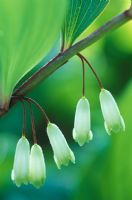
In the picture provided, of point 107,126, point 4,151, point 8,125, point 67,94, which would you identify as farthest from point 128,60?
point 107,126

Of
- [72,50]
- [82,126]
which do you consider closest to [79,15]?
[72,50]

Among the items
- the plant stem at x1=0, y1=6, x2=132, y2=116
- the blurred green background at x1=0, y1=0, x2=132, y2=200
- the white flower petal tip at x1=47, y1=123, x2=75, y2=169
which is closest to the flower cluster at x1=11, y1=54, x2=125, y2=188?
the white flower petal tip at x1=47, y1=123, x2=75, y2=169

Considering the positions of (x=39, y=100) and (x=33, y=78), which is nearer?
(x=33, y=78)

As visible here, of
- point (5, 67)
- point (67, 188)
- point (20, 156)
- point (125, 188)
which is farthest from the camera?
point (67, 188)

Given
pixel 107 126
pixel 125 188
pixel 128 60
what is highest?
pixel 107 126

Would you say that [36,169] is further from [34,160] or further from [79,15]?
[79,15]

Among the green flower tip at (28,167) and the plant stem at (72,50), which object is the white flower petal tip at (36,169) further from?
the plant stem at (72,50)

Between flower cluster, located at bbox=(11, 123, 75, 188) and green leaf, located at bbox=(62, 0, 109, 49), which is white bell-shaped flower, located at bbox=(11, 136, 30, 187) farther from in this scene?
green leaf, located at bbox=(62, 0, 109, 49)

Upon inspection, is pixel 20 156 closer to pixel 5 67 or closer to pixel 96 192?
pixel 5 67
